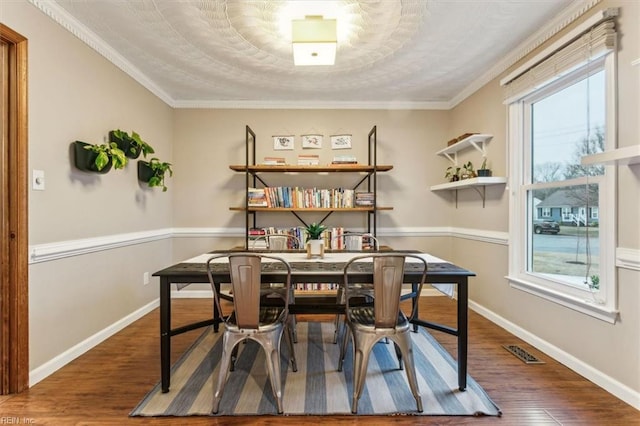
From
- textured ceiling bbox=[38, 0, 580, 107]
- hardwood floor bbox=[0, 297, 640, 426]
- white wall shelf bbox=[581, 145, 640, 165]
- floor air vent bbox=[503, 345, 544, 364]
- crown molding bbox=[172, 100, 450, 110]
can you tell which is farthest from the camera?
crown molding bbox=[172, 100, 450, 110]

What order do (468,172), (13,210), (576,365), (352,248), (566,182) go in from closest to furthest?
(13,210) < (576,365) < (566,182) < (352,248) < (468,172)

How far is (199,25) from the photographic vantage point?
2318mm

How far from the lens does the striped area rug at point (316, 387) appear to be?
176 centimetres

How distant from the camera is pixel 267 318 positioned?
1.90 metres

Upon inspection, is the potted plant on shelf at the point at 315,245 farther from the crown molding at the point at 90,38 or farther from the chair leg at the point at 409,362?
the crown molding at the point at 90,38

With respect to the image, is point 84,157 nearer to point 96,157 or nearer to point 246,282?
point 96,157

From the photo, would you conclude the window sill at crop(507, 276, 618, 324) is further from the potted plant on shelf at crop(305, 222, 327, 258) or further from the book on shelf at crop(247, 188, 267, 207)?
the book on shelf at crop(247, 188, 267, 207)

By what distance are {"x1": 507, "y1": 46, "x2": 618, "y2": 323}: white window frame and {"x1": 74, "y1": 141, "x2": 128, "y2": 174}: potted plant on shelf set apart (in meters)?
3.30

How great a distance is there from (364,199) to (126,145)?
242cm

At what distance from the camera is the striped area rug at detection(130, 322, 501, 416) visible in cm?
176

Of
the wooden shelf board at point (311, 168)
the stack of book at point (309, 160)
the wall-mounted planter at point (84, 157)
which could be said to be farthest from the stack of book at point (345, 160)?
the wall-mounted planter at point (84, 157)

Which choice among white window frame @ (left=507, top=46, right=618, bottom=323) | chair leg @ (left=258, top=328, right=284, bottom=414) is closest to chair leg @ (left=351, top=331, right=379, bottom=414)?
chair leg @ (left=258, top=328, right=284, bottom=414)

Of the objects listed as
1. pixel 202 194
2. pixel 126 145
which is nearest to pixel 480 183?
pixel 202 194

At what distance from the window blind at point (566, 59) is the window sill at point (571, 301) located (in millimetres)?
1536
